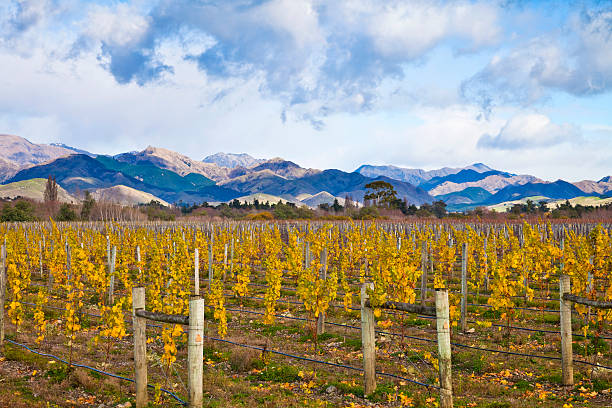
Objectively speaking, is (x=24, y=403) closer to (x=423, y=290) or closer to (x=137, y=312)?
(x=137, y=312)

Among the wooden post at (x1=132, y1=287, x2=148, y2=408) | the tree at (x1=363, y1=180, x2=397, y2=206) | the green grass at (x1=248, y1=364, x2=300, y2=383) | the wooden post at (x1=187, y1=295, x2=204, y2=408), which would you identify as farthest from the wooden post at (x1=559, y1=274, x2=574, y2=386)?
the tree at (x1=363, y1=180, x2=397, y2=206)

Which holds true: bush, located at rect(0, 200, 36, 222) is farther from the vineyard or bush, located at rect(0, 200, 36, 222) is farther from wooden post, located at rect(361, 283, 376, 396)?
wooden post, located at rect(361, 283, 376, 396)

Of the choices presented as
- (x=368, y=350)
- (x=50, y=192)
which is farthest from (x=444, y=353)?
(x=50, y=192)

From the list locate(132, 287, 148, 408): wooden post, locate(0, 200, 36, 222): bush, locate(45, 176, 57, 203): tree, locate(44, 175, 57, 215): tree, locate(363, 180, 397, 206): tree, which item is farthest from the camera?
locate(363, 180, 397, 206): tree

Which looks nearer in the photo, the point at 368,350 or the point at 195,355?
the point at 195,355

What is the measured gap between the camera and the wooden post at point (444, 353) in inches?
216

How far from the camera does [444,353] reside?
5.55 m

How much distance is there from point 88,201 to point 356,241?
228 feet

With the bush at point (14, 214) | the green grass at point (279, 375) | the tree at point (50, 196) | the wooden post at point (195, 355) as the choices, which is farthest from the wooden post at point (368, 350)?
the tree at point (50, 196)

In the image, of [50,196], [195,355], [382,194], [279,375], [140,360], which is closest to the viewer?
[195,355]

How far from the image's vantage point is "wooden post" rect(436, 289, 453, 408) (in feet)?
18.0

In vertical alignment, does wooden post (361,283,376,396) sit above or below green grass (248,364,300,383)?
above

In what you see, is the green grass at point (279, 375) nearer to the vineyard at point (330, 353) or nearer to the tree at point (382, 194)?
the vineyard at point (330, 353)

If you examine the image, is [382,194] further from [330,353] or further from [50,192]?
[330,353]
